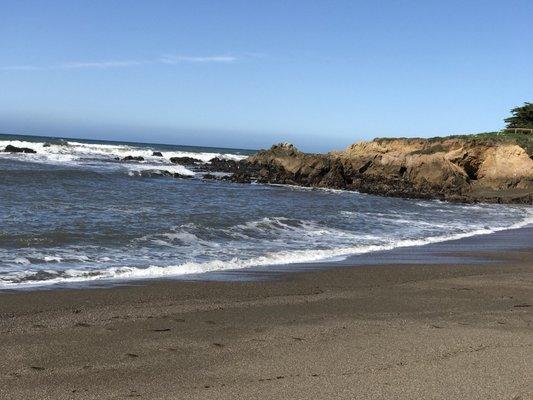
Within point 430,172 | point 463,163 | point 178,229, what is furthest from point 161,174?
point 178,229

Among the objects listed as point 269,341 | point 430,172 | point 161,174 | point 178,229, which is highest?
point 430,172

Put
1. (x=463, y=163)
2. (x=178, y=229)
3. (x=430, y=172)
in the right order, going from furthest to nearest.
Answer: (x=463, y=163), (x=430, y=172), (x=178, y=229)

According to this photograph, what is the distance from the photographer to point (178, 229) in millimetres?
13656

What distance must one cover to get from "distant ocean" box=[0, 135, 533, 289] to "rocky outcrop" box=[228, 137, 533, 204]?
9402 millimetres

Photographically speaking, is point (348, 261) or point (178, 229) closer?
point (348, 261)

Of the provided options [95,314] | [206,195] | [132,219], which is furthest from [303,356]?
[206,195]

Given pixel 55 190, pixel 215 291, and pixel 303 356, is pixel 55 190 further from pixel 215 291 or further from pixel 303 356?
pixel 303 356

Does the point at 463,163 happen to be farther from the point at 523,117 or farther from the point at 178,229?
the point at 178,229

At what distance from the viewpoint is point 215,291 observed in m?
7.68

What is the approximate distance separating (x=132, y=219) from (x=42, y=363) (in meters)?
10.5

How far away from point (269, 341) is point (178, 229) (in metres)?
8.57

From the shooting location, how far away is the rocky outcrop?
35.6 metres

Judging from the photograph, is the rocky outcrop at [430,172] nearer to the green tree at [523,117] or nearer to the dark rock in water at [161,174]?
the dark rock in water at [161,174]

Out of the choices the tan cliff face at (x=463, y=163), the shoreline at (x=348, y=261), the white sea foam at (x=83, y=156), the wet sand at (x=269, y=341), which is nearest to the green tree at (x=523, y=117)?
the tan cliff face at (x=463, y=163)
